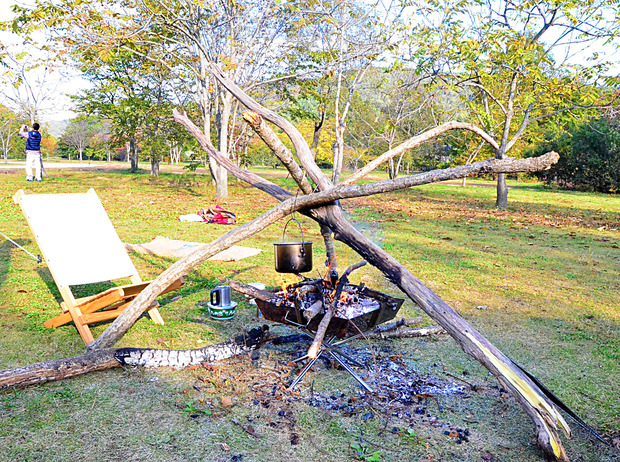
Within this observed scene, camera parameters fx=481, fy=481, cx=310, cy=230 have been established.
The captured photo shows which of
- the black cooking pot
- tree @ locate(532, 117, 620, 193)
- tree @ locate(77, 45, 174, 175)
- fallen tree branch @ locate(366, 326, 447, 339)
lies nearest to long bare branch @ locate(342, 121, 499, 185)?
the black cooking pot

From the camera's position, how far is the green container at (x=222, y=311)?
4.83 metres

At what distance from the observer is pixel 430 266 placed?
741cm

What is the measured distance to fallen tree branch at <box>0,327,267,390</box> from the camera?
3.33 m

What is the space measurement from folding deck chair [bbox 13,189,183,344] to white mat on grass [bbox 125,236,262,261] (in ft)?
8.17

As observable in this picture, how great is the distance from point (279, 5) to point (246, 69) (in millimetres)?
2235

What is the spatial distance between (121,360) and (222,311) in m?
1.30

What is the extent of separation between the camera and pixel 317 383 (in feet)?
11.8

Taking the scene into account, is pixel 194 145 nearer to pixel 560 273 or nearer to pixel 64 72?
pixel 64 72

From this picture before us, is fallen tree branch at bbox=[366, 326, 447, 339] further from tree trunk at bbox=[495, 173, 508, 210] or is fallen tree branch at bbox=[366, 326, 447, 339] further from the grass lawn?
tree trunk at bbox=[495, 173, 508, 210]

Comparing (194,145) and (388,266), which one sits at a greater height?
(194,145)

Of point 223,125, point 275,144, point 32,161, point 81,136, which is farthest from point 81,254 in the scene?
point 81,136

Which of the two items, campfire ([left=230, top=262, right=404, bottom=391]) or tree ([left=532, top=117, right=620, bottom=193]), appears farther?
tree ([left=532, top=117, right=620, bottom=193])

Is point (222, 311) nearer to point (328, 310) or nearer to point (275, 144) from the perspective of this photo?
point (328, 310)

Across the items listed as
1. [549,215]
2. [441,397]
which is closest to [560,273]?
[441,397]
